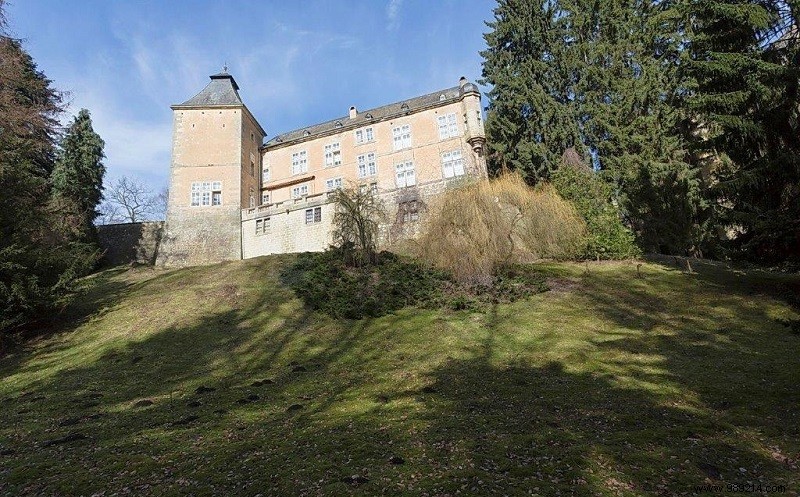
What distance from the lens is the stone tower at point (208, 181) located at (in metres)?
35.5

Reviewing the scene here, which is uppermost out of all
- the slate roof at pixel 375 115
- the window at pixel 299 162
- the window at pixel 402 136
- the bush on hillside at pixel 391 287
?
the slate roof at pixel 375 115

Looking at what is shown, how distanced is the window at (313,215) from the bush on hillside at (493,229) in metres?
13.0

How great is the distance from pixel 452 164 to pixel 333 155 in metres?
A: 11.4

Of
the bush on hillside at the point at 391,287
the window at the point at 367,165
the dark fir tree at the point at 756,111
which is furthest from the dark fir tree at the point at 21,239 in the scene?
the dark fir tree at the point at 756,111

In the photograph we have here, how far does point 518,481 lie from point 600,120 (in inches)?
1050

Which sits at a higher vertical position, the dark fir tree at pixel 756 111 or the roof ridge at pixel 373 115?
the roof ridge at pixel 373 115

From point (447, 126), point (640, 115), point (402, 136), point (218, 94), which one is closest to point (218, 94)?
point (218, 94)

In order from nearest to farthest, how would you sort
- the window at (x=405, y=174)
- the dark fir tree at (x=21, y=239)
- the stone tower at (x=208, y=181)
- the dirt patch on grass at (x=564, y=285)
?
the dark fir tree at (x=21, y=239), the dirt patch on grass at (x=564, y=285), the stone tower at (x=208, y=181), the window at (x=405, y=174)

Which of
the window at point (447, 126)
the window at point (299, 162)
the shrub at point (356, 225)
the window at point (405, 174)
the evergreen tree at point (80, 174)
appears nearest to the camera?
the shrub at point (356, 225)

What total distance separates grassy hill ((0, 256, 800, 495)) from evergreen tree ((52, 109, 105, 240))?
1488 centimetres

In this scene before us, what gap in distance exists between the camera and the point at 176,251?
35.3 metres

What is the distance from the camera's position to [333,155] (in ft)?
133

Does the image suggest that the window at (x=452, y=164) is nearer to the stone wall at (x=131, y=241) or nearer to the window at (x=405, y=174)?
the window at (x=405, y=174)

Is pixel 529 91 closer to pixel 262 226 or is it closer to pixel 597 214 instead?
pixel 597 214
